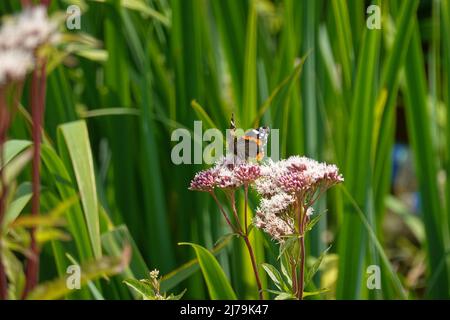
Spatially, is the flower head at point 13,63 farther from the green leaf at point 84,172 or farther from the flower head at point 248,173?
the green leaf at point 84,172

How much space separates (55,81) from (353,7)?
0.41 m

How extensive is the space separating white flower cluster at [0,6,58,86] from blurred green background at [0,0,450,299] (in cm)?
51

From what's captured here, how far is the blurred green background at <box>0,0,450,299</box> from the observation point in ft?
3.03

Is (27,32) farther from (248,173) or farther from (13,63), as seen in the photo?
(248,173)

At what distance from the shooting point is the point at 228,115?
3.62 feet

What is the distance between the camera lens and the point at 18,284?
44cm

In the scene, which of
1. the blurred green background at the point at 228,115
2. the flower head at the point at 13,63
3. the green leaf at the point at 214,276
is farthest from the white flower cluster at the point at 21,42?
the blurred green background at the point at 228,115

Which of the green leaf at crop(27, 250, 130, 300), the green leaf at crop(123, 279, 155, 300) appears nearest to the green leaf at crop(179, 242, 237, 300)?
the green leaf at crop(123, 279, 155, 300)

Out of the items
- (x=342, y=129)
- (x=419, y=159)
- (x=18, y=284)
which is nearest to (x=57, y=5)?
(x=342, y=129)

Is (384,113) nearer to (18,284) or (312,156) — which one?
(312,156)

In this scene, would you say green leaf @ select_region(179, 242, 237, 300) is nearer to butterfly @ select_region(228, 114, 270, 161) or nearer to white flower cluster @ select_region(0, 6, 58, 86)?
butterfly @ select_region(228, 114, 270, 161)

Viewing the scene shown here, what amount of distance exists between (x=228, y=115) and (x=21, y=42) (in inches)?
30.8

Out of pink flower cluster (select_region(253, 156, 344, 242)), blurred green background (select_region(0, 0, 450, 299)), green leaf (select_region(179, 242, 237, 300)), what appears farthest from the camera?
blurred green background (select_region(0, 0, 450, 299))

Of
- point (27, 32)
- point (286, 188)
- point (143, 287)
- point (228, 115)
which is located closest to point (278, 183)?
point (286, 188)
